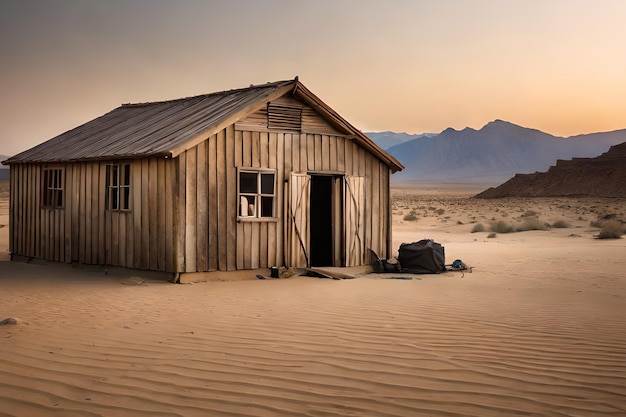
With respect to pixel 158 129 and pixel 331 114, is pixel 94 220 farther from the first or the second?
pixel 331 114

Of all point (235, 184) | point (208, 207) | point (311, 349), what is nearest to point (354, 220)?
point (235, 184)

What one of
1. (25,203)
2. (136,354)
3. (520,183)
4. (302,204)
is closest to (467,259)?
(302,204)

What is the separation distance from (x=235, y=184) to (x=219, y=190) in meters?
0.39

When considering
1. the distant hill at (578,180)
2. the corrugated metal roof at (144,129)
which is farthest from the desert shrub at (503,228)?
the distant hill at (578,180)

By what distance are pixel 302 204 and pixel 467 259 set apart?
5.71 meters

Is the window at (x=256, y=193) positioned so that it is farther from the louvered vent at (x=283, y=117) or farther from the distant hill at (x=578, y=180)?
the distant hill at (x=578, y=180)

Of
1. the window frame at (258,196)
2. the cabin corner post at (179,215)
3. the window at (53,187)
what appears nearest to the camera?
the cabin corner post at (179,215)

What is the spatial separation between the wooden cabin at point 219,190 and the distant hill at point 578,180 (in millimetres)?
55972

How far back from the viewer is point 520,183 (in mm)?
78688

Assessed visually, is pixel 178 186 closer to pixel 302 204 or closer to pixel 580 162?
pixel 302 204

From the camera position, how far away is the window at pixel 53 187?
17.2 metres

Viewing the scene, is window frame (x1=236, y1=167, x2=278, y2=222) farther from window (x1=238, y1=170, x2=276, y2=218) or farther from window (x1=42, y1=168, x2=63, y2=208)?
window (x1=42, y1=168, x2=63, y2=208)

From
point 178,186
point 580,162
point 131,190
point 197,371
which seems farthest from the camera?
point 580,162

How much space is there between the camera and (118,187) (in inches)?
590
